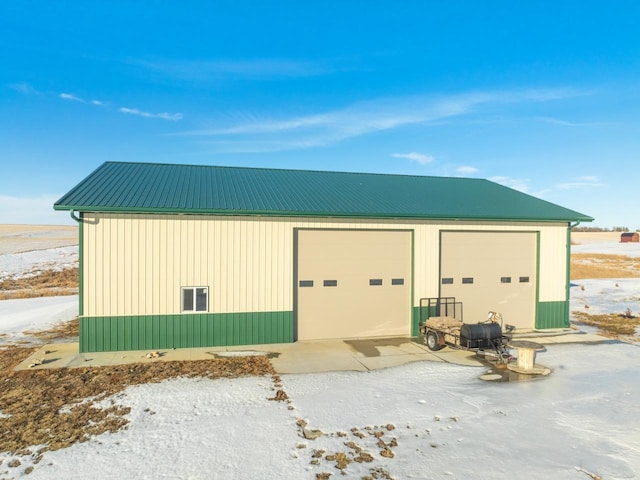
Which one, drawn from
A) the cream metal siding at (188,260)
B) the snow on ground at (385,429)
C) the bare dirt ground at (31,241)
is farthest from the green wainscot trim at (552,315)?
the bare dirt ground at (31,241)

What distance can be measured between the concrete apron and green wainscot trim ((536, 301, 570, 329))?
214 centimetres

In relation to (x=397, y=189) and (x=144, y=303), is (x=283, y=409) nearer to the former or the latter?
(x=144, y=303)

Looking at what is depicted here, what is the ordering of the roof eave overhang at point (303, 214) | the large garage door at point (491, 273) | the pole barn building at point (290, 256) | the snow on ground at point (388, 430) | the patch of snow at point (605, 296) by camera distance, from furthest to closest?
the patch of snow at point (605, 296)
the large garage door at point (491, 273)
the pole barn building at point (290, 256)
the roof eave overhang at point (303, 214)
the snow on ground at point (388, 430)

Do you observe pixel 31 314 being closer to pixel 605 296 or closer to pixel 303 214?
pixel 303 214

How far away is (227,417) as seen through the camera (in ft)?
26.9

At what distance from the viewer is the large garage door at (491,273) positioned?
1616cm

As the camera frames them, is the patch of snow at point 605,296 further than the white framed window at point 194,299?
Yes

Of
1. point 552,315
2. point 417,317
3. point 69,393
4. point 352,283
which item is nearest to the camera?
point 69,393

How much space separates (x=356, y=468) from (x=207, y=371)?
235 inches

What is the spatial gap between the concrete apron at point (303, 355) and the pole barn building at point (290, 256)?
50 cm

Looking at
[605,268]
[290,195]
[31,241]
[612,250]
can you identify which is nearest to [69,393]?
[290,195]

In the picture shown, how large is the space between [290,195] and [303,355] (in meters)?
6.14

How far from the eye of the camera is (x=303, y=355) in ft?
42.2

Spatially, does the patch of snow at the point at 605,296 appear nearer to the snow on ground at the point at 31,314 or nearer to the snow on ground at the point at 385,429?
the snow on ground at the point at 385,429
